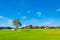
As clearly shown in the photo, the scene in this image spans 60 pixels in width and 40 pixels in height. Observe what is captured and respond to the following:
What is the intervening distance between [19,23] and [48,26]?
28.2 m

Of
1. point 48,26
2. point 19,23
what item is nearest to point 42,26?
point 48,26

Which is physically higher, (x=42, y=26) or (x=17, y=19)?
(x=17, y=19)

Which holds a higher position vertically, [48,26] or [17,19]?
[17,19]

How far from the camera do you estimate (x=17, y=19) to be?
492 feet

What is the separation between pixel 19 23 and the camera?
151 meters

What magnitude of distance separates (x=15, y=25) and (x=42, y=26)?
25712 millimetres

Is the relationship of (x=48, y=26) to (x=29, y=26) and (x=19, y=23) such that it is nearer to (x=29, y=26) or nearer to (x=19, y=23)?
(x=29, y=26)

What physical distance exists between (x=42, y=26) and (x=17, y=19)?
2481 centimetres

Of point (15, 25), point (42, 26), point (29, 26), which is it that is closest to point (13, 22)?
point (15, 25)

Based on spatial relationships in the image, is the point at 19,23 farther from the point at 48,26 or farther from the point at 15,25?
the point at 48,26

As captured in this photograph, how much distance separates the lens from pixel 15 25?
489 ft

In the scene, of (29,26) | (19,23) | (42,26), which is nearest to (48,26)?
(42,26)

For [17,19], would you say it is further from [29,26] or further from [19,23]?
[29,26]

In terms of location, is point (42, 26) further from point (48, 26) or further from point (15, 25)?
point (15, 25)
